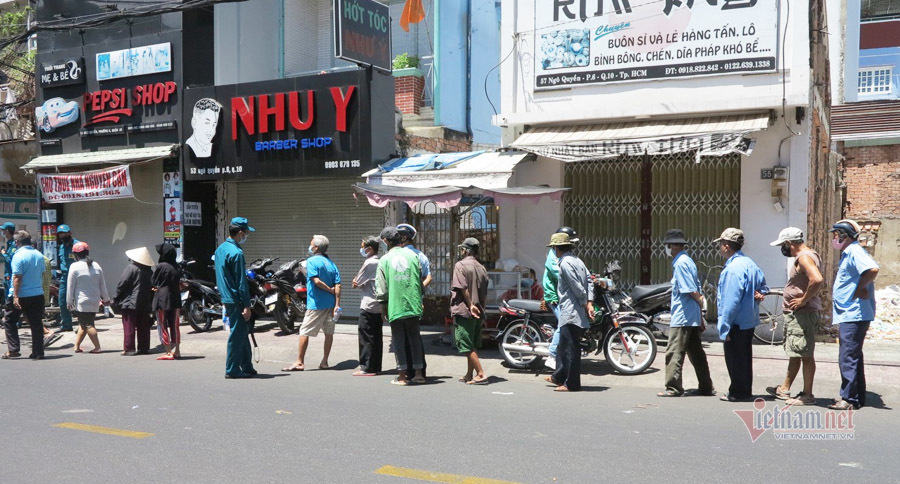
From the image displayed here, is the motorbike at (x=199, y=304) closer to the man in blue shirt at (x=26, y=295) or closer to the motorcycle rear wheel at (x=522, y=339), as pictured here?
the man in blue shirt at (x=26, y=295)

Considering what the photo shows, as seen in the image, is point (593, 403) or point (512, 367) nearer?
point (593, 403)

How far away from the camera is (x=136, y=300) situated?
11141mm

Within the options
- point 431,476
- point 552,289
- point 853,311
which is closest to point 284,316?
point 552,289

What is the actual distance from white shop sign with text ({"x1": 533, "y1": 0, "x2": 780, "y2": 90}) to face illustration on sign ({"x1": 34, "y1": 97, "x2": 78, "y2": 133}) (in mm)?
9723

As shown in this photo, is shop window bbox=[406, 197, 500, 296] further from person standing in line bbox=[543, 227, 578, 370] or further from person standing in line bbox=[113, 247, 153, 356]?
person standing in line bbox=[113, 247, 153, 356]

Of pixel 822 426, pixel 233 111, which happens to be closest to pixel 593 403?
pixel 822 426

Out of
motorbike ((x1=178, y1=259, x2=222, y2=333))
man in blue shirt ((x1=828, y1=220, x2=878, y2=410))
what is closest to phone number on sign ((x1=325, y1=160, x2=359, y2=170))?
motorbike ((x1=178, y1=259, x2=222, y2=333))

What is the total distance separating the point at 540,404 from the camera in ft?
24.9

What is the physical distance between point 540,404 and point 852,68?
2145 centimetres

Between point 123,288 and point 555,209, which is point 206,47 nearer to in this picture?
point 123,288

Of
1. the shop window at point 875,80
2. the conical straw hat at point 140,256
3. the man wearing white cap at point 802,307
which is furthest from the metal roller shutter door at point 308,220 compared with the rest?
the shop window at point 875,80

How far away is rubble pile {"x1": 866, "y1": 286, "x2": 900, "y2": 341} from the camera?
12.3 meters

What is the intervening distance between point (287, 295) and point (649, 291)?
18.9 ft

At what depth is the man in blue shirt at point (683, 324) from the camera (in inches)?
306
